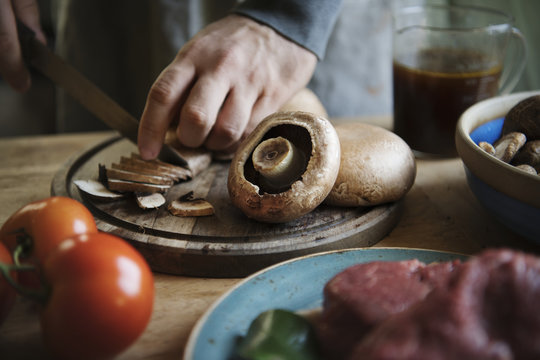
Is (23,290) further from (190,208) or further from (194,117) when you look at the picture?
(194,117)

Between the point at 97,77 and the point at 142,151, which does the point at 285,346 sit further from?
the point at 97,77

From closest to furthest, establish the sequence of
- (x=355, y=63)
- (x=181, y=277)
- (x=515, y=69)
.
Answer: (x=181, y=277) → (x=515, y=69) → (x=355, y=63)

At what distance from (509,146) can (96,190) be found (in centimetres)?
129

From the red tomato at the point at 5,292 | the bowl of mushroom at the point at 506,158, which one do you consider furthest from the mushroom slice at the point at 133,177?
the bowl of mushroom at the point at 506,158

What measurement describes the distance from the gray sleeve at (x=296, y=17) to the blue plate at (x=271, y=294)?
1024mm

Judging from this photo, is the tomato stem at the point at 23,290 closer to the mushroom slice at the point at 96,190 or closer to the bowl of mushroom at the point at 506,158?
the mushroom slice at the point at 96,190

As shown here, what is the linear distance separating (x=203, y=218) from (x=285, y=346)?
641 millimetres

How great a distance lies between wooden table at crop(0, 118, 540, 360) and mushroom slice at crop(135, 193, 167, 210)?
0.77ft

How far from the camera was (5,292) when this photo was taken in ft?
3.22

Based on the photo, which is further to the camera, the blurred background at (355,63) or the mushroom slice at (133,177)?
the blurred background at (355,63)

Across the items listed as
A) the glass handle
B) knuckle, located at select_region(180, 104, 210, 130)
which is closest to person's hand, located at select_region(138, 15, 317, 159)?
knuckle, located at select_region(180, 104, 210, 130)

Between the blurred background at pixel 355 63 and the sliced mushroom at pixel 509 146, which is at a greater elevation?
the sliced mushroom at pixel 509 146

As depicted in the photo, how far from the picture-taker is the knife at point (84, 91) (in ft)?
5.59

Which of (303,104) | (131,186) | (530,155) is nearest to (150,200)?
(131,186)
